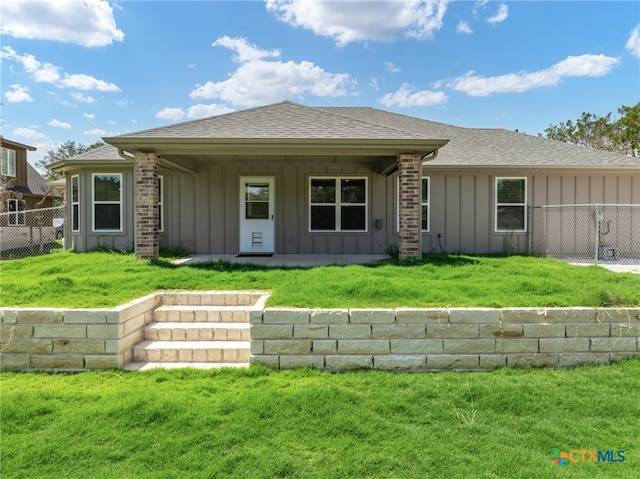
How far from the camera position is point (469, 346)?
3508 millimetres

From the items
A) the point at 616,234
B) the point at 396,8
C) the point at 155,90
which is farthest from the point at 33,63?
the point at 616,234

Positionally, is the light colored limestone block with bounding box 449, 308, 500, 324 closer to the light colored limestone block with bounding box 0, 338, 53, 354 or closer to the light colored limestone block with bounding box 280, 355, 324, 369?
the light colored limestone block with bounding box 280, 355, 324, 369

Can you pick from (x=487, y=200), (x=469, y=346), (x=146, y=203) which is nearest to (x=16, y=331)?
(x=146, y=203)

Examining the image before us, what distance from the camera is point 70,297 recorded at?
4027mm

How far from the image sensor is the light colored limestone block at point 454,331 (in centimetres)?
351

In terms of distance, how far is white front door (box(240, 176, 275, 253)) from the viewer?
29.8 ft

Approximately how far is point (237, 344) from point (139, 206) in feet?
14.2

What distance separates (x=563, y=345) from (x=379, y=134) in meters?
4.53

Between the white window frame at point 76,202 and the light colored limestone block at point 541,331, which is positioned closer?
the light colored limestone block at point 541,331

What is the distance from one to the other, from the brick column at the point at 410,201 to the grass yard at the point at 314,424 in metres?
3.64

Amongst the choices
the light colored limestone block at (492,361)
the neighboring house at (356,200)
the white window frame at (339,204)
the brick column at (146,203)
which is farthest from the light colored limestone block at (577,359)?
the brick column at (146,203)

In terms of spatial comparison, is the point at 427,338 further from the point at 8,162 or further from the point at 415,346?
the point at 8,162

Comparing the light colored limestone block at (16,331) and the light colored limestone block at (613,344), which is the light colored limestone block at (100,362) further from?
the light colored limestone block at (613,344)

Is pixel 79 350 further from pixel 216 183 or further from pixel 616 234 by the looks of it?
pixel 616 234
